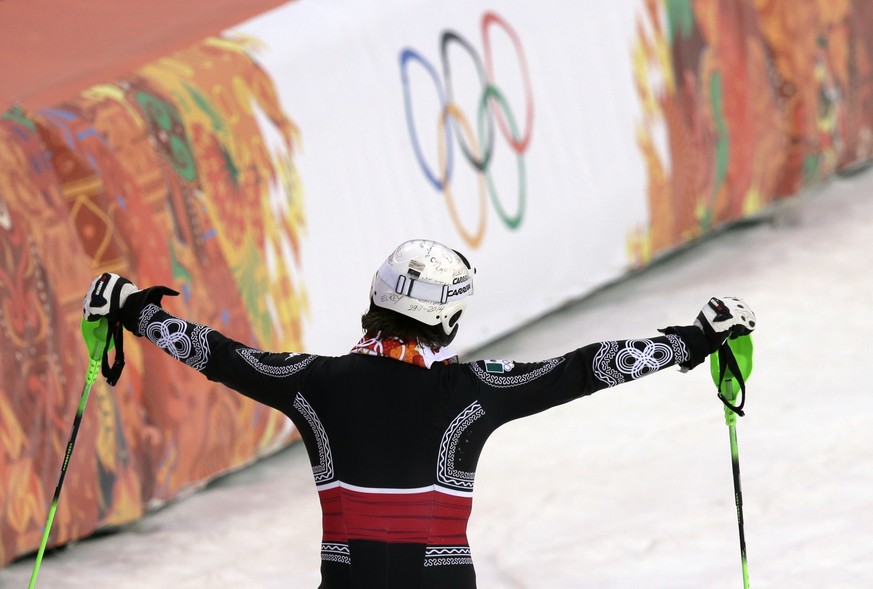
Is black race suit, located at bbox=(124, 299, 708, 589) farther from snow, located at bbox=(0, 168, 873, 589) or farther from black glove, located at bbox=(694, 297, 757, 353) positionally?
snow, located at bbox=(0, 168, 873, 589)

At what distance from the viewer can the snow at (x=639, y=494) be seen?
6.15 meters

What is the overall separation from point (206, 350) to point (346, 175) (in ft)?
12.5

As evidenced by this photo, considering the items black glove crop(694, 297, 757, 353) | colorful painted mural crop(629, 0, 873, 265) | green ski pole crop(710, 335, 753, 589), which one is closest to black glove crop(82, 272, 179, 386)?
black glove crop(694, 297, 757, 353)

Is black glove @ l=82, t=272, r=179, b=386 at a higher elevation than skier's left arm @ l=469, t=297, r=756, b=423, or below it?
higher

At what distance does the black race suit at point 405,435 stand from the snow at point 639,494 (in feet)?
8.35

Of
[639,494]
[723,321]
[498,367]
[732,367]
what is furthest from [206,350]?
[639,494]

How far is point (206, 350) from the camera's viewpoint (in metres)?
3.74

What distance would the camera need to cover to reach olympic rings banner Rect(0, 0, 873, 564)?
6.14m

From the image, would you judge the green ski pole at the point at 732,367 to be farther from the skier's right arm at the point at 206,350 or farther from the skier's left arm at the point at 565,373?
the skier's right arm at the point at 206,350

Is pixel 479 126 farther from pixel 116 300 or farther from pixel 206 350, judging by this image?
pixel 206 350

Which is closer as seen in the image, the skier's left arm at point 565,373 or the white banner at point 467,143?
the skier's left arm at point 565,373

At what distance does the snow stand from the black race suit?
8.35ft

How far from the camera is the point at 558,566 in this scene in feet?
20.4

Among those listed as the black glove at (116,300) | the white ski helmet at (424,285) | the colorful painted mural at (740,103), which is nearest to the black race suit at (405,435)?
the white ski helmet at (424,285)
